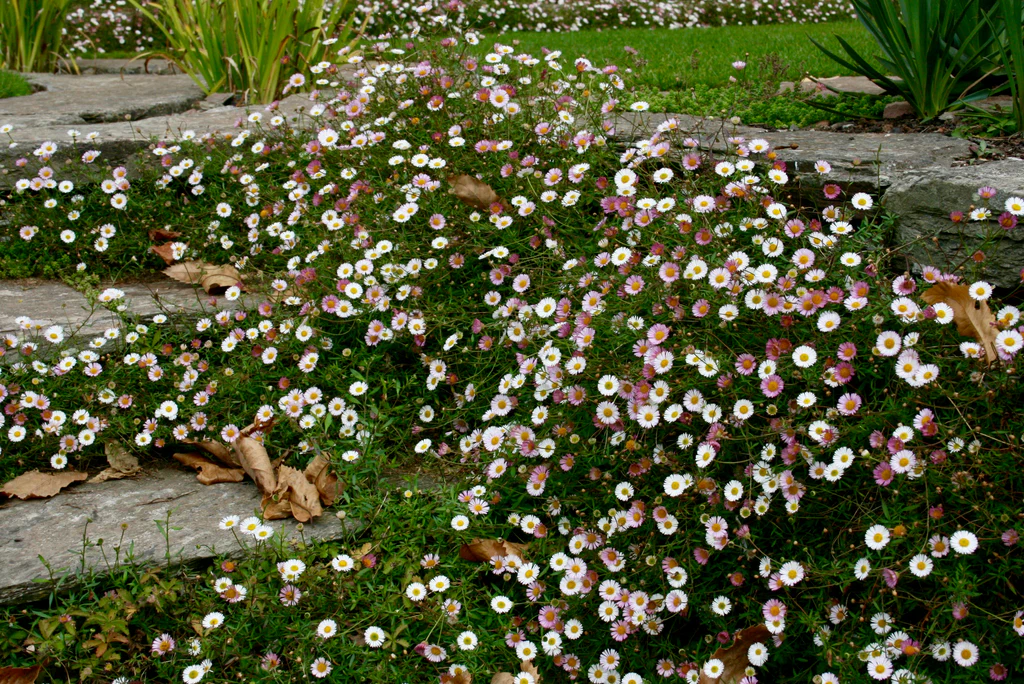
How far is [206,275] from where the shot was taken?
11.5 ft

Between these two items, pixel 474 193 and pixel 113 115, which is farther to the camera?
pixel 113 115

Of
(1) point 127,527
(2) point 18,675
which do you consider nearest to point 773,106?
(1) point 127,527

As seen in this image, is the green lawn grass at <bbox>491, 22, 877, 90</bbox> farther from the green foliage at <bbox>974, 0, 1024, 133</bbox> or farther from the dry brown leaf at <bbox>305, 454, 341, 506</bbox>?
the dry brown leaf at <bbox>305, 454, 341, 506</bbox>

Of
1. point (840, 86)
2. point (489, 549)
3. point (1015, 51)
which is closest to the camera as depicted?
point (489, 549)

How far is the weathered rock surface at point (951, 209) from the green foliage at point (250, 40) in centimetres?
367

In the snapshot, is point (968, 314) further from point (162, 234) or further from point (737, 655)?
point (162, 234)

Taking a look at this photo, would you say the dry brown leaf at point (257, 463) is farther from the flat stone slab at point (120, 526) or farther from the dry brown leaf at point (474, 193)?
the dry brown leaf at point (474, 193)

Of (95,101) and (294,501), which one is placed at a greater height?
(95,101)

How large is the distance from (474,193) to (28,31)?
17.8ft

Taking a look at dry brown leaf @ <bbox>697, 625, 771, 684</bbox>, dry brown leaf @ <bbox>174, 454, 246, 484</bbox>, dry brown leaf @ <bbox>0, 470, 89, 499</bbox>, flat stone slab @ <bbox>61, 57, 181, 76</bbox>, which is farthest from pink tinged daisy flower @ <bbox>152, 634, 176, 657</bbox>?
flat stone slab @ <bbox>61, 57, 181, 76</bbox>

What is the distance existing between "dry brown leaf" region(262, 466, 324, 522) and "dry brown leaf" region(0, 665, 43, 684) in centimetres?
67

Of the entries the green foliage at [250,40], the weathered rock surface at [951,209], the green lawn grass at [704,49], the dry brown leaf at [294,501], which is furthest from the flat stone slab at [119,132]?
the weathered rock surface at [951,209]

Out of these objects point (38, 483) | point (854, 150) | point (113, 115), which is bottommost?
point (38, 483)

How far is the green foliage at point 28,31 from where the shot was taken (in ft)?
21.4
